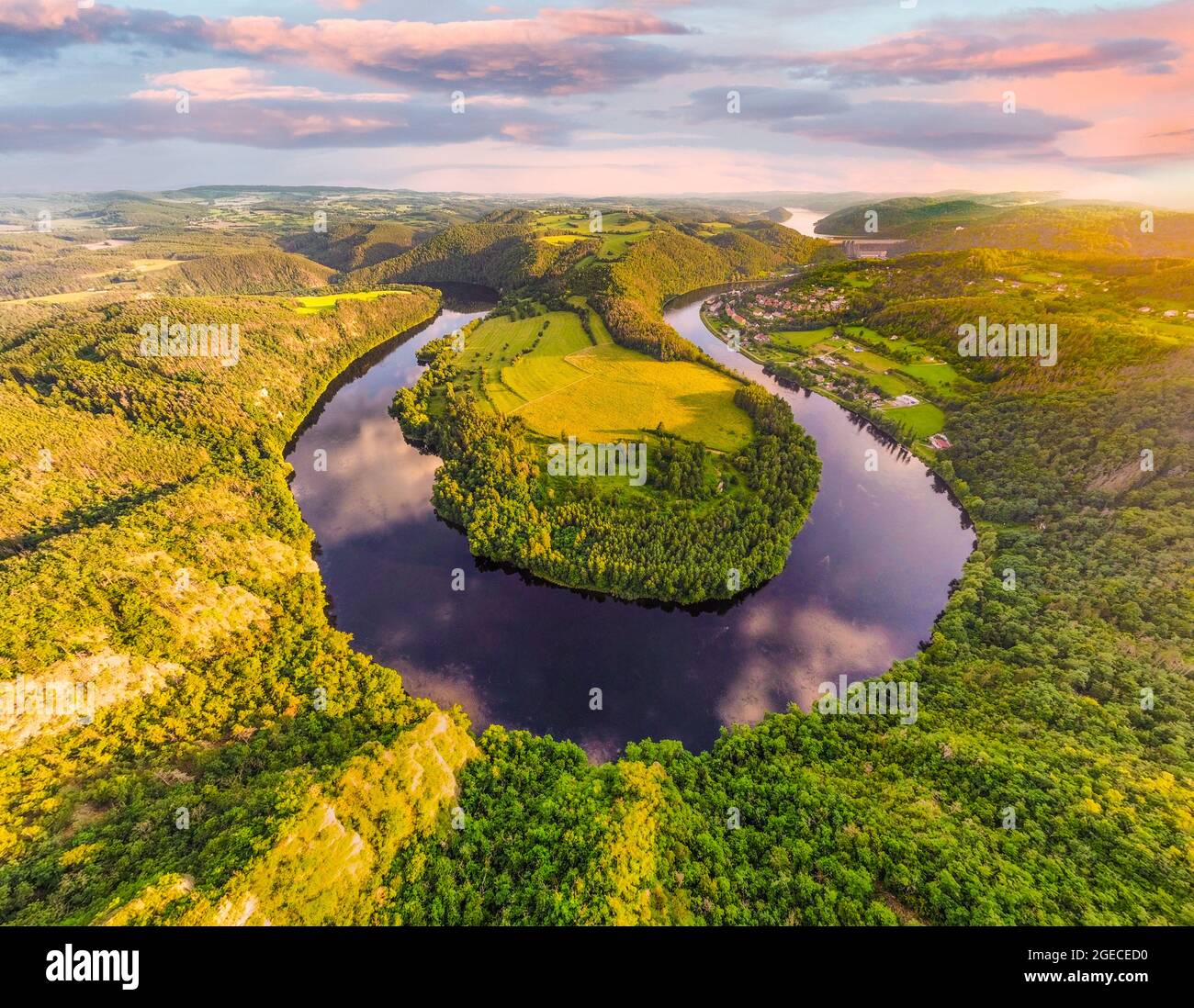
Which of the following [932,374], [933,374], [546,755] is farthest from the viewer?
[932,374]

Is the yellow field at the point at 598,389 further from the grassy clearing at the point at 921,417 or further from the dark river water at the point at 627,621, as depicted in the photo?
the grassy clearing at the point at 921,417

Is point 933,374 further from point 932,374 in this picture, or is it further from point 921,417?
point 921,417

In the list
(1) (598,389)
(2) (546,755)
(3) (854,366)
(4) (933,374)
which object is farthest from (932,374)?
(2) (546,755)

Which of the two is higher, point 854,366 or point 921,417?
point 854,366

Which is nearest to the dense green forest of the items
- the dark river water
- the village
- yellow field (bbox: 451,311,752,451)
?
the dark river water

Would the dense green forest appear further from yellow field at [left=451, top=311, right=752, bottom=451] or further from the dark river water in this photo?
yellow field at [left=451, top=311, right=752, bottom=451]

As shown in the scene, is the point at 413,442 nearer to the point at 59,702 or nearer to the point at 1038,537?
the point at 59,702
